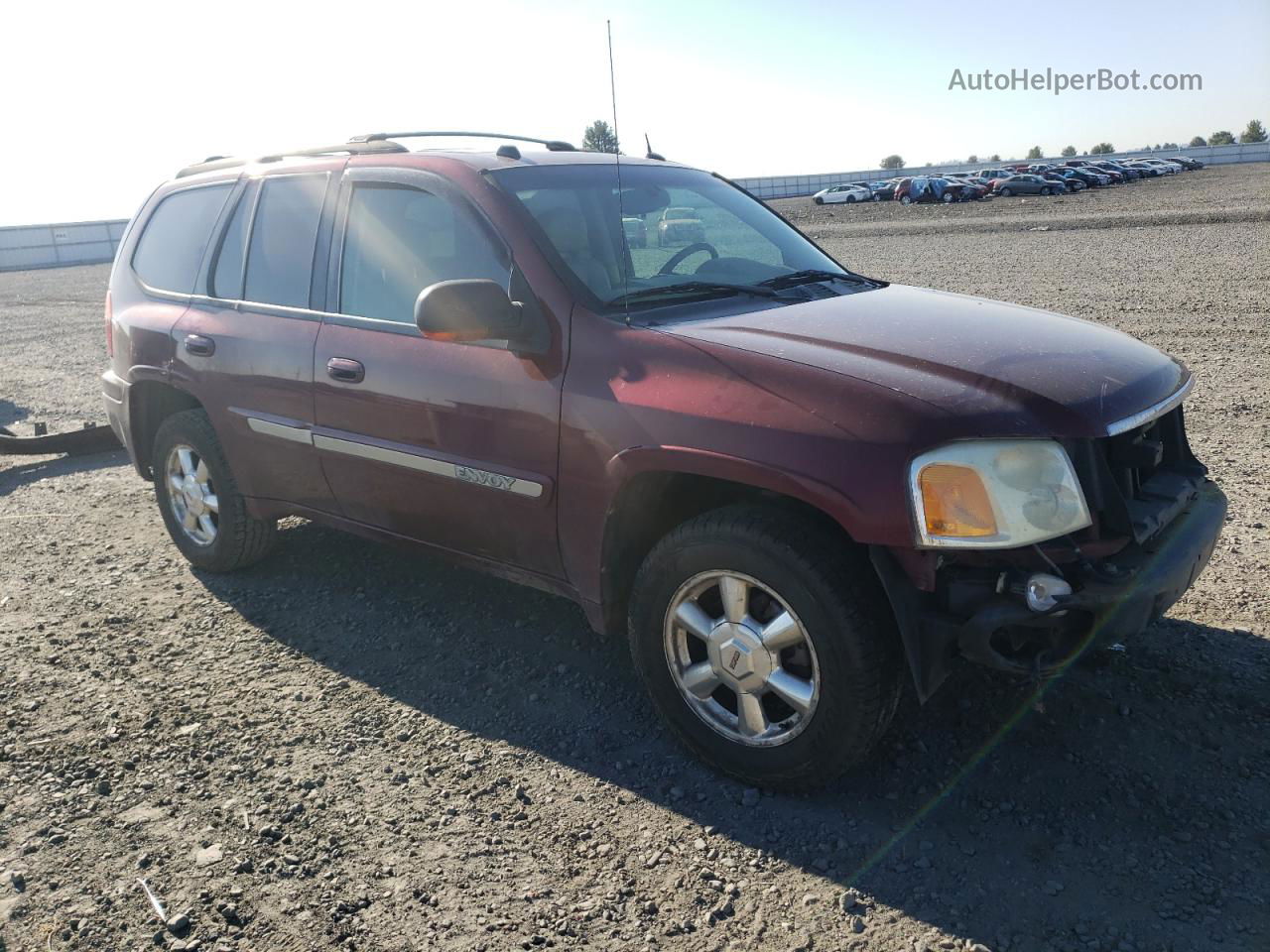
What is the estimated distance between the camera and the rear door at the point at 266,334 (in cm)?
423

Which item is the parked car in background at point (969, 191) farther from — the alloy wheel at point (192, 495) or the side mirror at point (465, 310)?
the side mirror at point (465, 310)

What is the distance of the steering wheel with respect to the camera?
375cm

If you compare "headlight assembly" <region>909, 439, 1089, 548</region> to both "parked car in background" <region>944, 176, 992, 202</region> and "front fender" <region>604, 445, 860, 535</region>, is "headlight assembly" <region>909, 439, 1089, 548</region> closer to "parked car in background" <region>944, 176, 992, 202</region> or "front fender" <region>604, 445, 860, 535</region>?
"front fender" <region>604, 445, 860, 535</region>

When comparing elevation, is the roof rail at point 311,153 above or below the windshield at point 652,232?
above

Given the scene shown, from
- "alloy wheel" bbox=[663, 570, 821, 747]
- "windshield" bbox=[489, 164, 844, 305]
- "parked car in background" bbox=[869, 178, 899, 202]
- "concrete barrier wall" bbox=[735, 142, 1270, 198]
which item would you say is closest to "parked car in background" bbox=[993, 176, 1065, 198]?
"parked car in background" bbox=[869, 178, 899, 202]

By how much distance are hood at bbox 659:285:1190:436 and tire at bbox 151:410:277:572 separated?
2.62 meters

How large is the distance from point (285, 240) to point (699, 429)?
8.01 ft

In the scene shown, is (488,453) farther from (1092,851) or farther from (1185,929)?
(1185,929)

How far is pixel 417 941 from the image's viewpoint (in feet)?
8.46

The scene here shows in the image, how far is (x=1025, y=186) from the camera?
44594 mm

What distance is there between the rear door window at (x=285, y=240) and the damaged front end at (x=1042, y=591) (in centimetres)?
280

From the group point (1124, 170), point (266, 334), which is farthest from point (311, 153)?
point (1124, 170)

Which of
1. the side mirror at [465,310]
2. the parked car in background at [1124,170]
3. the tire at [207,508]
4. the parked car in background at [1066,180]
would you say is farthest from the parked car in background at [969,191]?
the side mirror at [465,310]

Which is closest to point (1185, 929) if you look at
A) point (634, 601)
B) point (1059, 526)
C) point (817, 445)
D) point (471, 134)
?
point (1059, 526)
